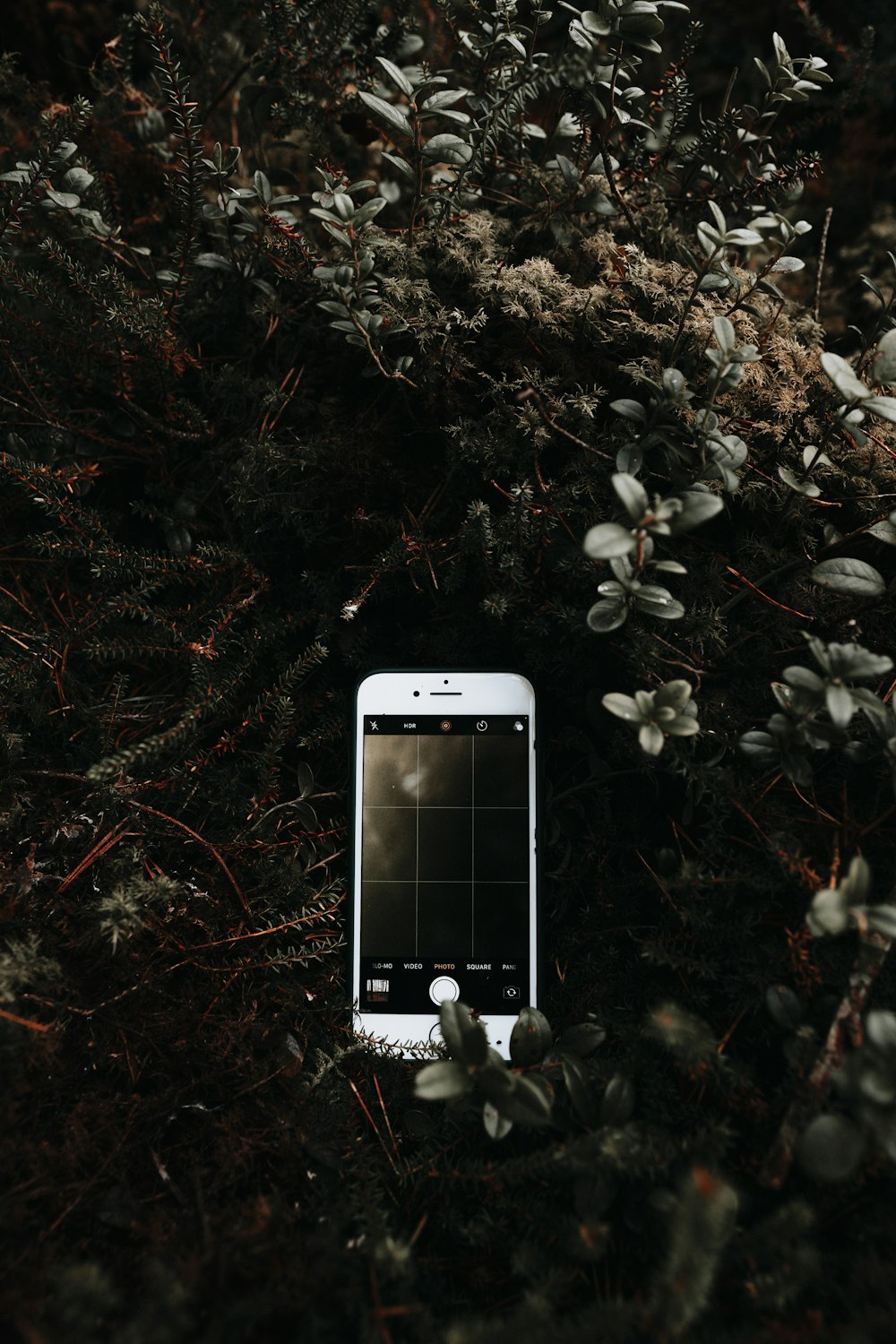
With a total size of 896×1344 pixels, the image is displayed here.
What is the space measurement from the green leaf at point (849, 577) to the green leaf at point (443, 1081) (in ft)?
3.09

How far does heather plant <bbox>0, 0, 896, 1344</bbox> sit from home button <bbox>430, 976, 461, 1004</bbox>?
0.43ft

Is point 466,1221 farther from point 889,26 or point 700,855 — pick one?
point 889,26

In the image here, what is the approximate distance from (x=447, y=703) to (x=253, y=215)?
1.07 meters

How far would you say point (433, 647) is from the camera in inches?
64.6

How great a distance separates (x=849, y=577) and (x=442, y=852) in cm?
89

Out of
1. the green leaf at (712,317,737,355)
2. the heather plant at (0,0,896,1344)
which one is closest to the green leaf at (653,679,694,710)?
the heather plant at (0,0,896,1344)

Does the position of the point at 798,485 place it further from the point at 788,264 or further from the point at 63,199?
the point at 63,199

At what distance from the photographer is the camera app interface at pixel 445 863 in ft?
5.03

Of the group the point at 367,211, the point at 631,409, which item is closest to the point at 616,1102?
the point at 631,409

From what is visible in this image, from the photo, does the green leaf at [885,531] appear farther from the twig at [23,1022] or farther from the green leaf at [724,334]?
the twig at [23,1022]

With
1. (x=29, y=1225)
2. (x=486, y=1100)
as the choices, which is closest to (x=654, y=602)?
(x=486, y=1100)

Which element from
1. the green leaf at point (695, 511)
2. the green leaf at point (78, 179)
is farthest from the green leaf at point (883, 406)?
the green leaf at point (78, 179)

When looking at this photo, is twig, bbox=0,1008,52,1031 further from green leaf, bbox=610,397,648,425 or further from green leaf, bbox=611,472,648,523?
green leaf, bbox=610,397,648,425

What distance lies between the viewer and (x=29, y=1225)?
3.74ft
